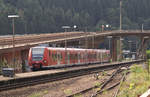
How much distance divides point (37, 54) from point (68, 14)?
307 ft

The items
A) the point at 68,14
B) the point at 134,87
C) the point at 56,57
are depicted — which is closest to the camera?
the point at 134,87

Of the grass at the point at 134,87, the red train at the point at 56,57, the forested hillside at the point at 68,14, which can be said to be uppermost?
the forested hillside at the point at 68,14

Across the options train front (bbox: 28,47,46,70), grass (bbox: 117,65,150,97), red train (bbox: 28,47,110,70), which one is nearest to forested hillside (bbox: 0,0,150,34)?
red train (bbox: 28,47,110,70)

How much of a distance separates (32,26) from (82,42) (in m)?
47.2

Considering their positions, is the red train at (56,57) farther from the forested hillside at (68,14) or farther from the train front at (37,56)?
the forested hillside at (68,14)

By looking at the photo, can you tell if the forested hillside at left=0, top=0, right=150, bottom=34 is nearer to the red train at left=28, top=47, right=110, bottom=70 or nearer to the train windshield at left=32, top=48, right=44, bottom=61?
the red train at left=28, top=47, right=110, bottom=70

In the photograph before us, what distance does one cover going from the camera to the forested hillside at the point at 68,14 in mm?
108250

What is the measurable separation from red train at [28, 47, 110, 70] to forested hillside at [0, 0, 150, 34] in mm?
44576

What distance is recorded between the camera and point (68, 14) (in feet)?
429

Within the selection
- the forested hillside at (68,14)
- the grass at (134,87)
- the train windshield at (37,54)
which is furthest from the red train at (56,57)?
the forested hillside at (68,14)

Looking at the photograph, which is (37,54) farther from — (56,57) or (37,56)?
(56,57)

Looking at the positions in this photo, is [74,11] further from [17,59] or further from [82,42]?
[17,59]

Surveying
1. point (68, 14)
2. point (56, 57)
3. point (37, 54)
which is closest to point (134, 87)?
point (37, 54)

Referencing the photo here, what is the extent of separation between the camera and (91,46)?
75938mm
